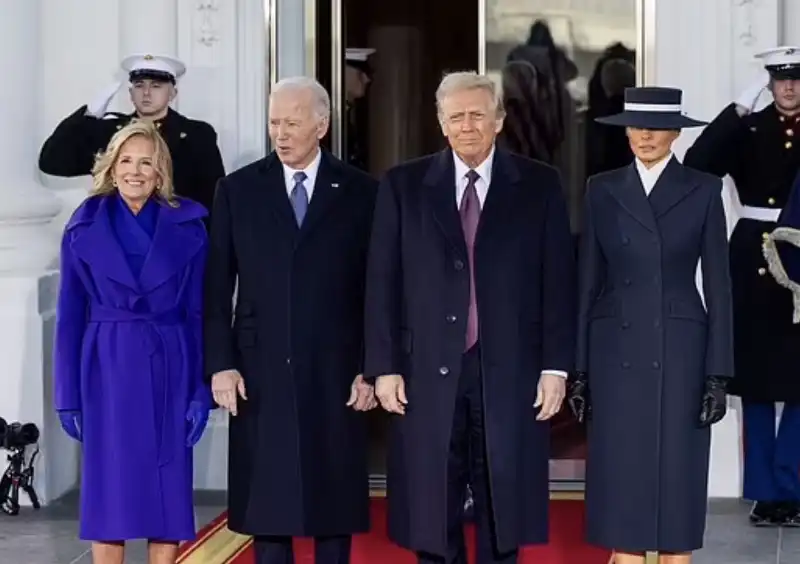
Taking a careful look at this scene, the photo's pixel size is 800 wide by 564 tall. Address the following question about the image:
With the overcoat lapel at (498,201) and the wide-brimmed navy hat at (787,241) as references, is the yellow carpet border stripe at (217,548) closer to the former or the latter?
the overcoat lapel at (498,201)

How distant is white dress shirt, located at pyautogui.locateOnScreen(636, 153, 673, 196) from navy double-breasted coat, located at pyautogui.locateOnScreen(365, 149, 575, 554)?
260 millimetres

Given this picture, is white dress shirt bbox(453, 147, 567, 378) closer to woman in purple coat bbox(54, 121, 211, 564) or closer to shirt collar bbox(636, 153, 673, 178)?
shirt collar bbox(636, 153, 673, 178)

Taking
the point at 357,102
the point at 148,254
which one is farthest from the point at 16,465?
the point at 357,102

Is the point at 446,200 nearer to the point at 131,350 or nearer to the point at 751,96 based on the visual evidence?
the point at 131,350

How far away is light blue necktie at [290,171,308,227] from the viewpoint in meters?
4.63

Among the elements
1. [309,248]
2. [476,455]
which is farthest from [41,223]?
[476,455]

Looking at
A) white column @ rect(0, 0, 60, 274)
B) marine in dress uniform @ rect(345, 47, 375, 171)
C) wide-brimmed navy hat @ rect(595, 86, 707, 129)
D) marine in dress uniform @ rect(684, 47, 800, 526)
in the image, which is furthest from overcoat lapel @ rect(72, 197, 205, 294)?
marine in dress uniform @ rect(345, 47, 375, 171)

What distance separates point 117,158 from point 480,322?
1123 millimetres

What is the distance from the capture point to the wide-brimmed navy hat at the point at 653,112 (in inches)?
179

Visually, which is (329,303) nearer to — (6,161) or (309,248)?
(309,248)

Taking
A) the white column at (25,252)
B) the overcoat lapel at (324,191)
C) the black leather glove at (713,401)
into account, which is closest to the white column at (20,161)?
the white column at (25,252)

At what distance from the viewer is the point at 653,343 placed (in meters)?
4.52

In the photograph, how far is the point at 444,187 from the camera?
175 inches

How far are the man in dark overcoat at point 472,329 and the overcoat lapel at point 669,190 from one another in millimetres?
273
